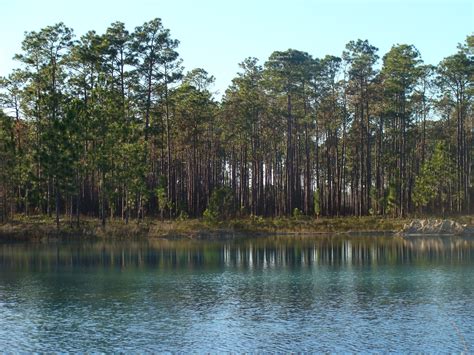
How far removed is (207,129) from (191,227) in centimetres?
2167

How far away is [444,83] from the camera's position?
7706 cm

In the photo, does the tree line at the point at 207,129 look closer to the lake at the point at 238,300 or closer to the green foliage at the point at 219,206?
the green foliage at the point at 219,206

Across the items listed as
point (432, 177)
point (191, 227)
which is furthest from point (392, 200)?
point (191, 227)

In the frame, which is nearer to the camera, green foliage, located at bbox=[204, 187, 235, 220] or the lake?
the lake

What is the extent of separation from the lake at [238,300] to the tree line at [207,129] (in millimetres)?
14220

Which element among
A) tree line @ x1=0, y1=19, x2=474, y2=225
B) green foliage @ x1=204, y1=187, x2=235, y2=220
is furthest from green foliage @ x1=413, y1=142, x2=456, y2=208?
green foliage @ x1=204, y1=187, x2=235, y2=220

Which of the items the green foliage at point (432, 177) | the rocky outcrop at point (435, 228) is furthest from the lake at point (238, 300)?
the green foliage at point (432, 177)

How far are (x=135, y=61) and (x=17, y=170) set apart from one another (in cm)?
1789

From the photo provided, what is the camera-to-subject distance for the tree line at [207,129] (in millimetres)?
62188

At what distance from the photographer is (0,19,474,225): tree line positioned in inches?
2448

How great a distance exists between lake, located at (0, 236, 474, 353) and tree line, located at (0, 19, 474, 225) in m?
14.2

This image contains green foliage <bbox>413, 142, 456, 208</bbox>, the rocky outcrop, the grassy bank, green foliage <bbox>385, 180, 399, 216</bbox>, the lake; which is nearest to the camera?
the lake

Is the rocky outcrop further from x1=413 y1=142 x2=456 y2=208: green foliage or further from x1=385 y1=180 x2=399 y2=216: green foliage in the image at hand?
x1=385 y1=180 x2=399 y2=216: green foliage

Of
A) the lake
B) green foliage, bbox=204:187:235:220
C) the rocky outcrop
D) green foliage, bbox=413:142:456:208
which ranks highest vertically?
green foliage, bbox=413:142:456:208
